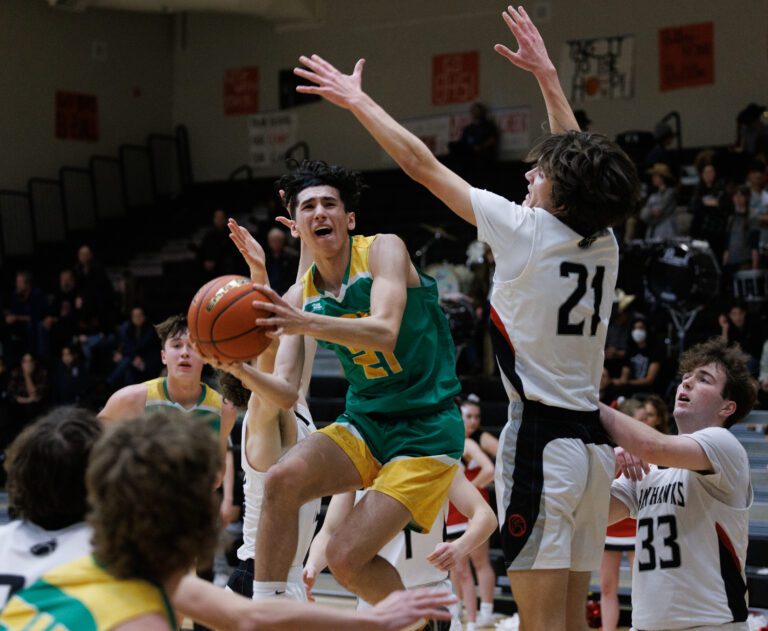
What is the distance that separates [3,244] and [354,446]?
15830 millimetres

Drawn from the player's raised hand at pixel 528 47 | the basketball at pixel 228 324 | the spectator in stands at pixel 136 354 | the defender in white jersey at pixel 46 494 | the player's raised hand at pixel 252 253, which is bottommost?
the spectator in stands at pixel 136 354

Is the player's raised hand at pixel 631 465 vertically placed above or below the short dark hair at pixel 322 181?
below

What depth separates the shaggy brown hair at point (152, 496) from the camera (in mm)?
2445

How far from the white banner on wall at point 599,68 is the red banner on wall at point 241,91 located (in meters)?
6.16

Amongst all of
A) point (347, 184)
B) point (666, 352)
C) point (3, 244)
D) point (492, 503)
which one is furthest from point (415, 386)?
point (3, 244)

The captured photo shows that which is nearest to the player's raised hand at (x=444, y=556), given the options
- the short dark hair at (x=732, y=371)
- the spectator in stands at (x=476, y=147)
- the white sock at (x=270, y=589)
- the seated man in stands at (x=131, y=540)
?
the white sock at (x=270, y=589)

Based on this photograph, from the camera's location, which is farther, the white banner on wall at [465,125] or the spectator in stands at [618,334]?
the white banner on wall at [465,125]

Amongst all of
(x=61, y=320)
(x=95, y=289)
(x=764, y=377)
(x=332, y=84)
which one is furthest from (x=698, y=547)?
(x=95, y=289)

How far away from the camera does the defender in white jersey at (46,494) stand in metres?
2.75

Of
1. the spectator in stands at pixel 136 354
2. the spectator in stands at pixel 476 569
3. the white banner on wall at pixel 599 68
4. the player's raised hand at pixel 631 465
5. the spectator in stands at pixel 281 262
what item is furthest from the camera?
the white banner on wall at pixel 599 68

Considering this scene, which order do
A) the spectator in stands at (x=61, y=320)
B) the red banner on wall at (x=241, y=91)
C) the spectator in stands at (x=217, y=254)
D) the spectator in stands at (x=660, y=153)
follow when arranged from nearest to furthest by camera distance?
the spectator in stands at (x=660, y=153), the spectator in stands at (x=61, y=320), the spectator in stands at (x=217, y=254), the red banner on wall at (x=241, y=91)

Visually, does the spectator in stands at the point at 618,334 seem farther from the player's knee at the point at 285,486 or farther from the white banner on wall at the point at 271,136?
the white banner on wall at the point at 271,136

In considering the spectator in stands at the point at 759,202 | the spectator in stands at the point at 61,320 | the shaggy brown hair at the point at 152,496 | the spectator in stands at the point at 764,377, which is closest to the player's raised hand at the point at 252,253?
the shaggy brown hair at the point at 152,496

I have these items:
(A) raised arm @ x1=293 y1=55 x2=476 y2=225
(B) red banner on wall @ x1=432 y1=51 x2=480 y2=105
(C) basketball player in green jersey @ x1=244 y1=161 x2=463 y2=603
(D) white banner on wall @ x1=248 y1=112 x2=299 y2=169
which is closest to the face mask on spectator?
(C) basketball player in green jersey @ x1=244 y1=161 x2=463 y2=603
